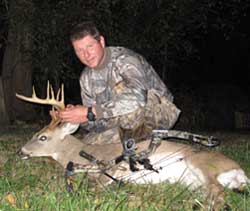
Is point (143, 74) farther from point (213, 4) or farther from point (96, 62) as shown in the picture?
point (213, 4)

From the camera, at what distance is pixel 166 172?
4.71 metres

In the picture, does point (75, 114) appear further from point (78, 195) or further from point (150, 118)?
point (78, 195)

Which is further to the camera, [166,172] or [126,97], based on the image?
[126,97]

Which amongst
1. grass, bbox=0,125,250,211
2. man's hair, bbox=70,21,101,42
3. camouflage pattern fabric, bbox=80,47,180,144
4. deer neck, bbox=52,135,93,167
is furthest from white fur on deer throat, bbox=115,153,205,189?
man's hair, bbox=70,21,101,42

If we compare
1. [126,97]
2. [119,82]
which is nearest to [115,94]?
[119,82]

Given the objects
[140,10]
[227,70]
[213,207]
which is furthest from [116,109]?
[227,70]

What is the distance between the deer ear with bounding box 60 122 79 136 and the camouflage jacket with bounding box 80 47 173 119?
0.30 m

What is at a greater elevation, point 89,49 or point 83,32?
point 83,32

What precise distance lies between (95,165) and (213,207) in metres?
1.20

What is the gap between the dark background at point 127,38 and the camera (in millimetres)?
11133

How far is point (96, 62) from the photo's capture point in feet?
16.9

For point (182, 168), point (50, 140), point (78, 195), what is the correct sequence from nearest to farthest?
point (78, 195) → point (182, 168) → point (50, 140)

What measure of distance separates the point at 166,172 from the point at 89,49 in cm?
119

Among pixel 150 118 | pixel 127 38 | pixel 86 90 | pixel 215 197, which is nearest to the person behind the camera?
pixel 215 197
